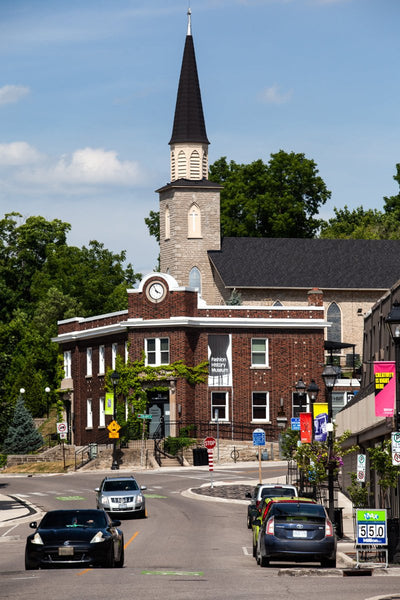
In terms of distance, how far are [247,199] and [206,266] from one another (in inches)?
684

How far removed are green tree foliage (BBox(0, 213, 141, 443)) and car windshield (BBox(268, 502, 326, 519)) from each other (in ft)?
194

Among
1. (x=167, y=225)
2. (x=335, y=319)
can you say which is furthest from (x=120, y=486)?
(x=335, y=319)

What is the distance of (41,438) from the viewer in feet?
258

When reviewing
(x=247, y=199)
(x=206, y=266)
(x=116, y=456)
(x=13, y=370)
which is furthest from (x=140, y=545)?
(x=247, y=199)

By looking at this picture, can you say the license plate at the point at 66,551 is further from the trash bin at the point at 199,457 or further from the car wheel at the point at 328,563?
the trash bin at the point at 199,457

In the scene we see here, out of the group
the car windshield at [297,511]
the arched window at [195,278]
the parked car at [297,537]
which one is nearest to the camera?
the parked car at [297,537]

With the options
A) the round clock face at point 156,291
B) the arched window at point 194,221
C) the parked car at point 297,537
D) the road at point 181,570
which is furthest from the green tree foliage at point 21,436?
the parked car at point 297,537

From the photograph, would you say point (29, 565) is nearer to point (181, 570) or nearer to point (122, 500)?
point (181, 570)

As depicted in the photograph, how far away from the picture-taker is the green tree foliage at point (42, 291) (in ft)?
304

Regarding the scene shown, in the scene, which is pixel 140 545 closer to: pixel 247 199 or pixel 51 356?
pixel 51 356

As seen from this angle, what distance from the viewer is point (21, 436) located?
7769 cm

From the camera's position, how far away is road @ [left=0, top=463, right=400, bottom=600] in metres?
19.2

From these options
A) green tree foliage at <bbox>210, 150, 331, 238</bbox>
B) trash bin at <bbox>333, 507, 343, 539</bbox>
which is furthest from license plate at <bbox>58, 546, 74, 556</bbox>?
green tree foliage at <bbox>210, 150, 331, 238</bbox>

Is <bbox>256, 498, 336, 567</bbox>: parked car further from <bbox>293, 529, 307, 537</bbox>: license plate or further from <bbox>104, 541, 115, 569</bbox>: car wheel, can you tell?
<bbox>104, 541, 115, 569</bbox>: car wheel
